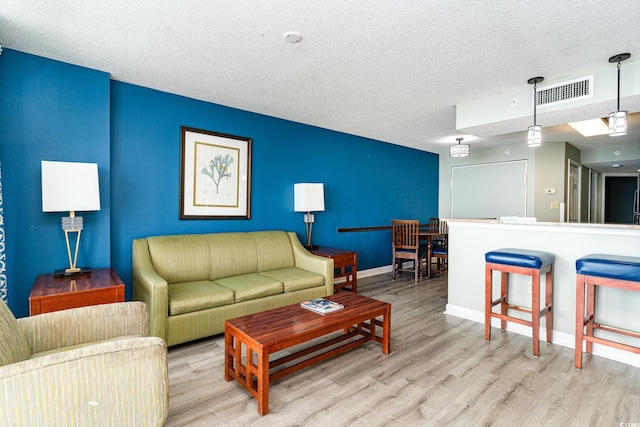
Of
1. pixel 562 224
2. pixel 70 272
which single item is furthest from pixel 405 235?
pixel 70 272

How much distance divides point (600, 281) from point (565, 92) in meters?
1.65

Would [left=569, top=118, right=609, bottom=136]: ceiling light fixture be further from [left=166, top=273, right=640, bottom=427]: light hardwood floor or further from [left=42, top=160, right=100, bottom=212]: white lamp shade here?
[left=42, top=160, right=100, bottom=212]: white lamp shade

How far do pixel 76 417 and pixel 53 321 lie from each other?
749 millimetres

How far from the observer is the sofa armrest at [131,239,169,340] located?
97.7 inches

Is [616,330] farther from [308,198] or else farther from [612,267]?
[308,198]

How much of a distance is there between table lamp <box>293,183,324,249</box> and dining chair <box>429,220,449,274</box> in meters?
2.12

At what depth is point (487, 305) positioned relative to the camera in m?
2.87

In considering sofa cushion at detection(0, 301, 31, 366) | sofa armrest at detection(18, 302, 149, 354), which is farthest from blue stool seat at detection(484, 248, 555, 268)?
sofa cushion at detection(0, 301, 31, 366)

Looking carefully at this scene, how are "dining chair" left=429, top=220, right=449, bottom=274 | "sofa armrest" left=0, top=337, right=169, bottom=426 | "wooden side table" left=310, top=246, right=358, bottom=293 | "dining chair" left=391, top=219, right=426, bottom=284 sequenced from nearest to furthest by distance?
"sofa armrest" left=0, top=337, right=169, bottom=426
"wooden side table" left=310, top=246, right=358, bottom=293
"dining chair" left=391, top=219, right=426, bottom=284
"dining chair" left=429, top=220, right=449, bottom=274

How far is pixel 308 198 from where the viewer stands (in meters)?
4.16

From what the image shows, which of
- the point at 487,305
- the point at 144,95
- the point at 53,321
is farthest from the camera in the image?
the point at 144,95

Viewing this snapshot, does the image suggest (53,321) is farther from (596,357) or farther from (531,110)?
(531,110)

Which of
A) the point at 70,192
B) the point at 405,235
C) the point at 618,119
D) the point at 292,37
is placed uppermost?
the point at 292,37

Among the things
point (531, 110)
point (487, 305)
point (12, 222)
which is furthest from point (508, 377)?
point (12, 222)
